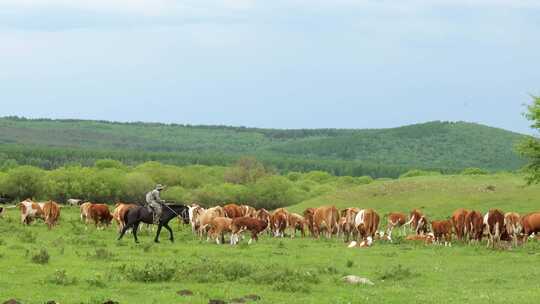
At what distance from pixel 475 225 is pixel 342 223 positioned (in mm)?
6256

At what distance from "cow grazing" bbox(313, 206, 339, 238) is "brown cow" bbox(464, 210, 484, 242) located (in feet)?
21.2

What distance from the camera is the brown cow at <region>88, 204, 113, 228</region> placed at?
43.4 meters

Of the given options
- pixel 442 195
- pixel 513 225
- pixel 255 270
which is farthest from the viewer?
pixel 442 195

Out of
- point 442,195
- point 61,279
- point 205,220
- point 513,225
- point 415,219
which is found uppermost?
point 442,195

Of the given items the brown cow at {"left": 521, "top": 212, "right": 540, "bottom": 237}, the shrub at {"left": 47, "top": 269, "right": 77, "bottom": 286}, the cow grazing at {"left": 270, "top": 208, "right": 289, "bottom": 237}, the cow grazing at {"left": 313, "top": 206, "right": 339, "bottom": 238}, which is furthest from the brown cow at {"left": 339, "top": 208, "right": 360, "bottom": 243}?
the shrub at {"left": 47, "top": 269, "right": 77, "bottom": 286}

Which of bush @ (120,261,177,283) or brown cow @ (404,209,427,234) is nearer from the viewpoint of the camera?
bush @ (120,261,177,283)

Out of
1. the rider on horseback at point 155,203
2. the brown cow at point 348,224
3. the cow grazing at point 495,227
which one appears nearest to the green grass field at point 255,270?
the brown cow at point 348,224

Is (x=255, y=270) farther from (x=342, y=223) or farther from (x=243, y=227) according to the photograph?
(x=342, y=223)

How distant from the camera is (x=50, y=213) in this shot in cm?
4169

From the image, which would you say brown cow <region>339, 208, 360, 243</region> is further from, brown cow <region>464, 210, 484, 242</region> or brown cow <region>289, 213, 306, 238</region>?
brown cow <region>464, 210, 484, 242</region>

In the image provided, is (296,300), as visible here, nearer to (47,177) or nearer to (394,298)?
(394,298)

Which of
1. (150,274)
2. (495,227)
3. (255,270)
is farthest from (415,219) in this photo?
(150,274)

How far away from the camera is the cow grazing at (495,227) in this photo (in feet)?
109

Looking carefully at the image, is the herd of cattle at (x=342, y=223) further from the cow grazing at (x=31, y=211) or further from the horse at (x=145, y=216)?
the horse at (x=145, y=216)
